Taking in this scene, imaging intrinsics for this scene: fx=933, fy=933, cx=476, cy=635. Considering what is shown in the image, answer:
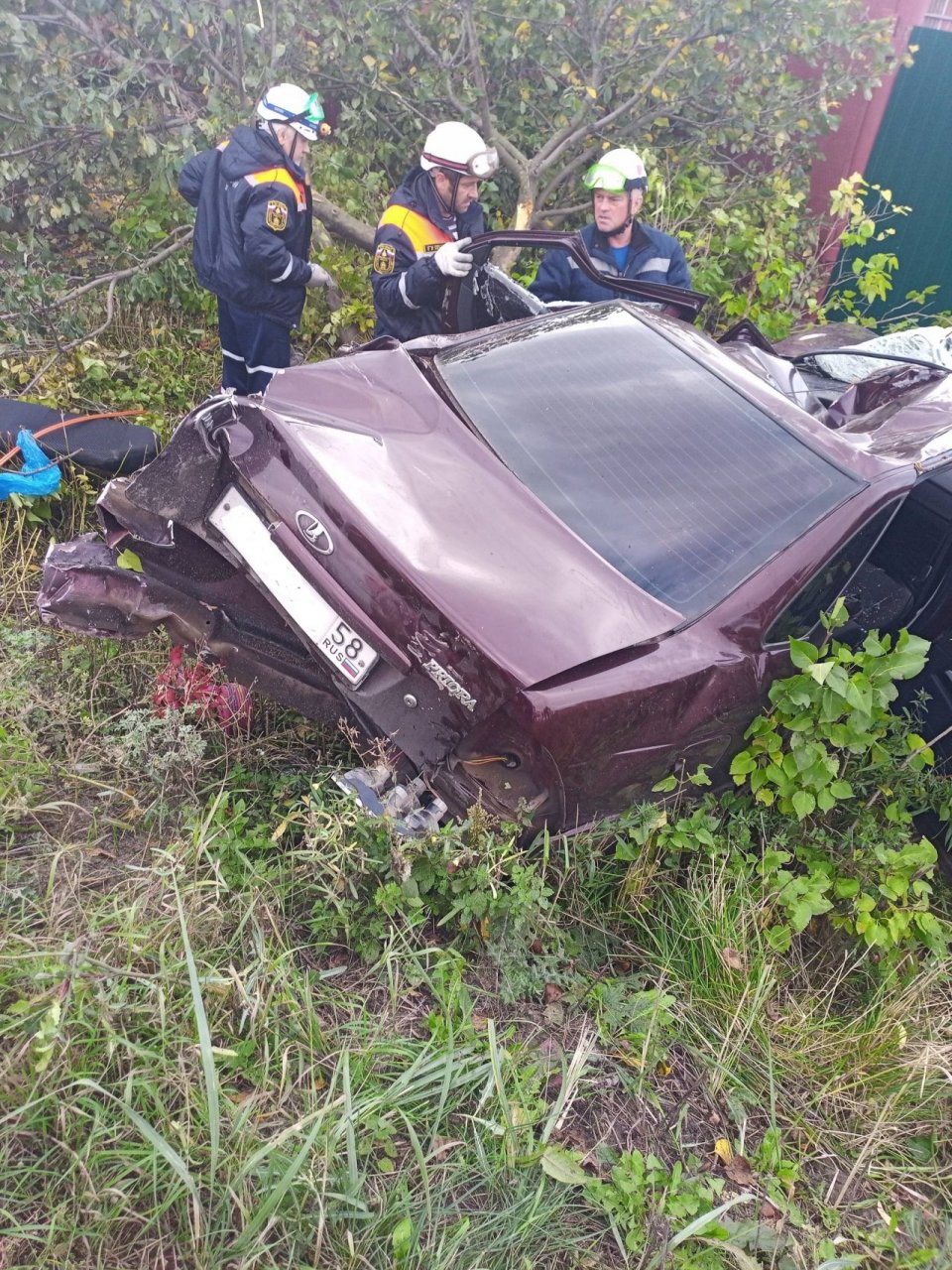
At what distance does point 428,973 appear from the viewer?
2273 millimetres

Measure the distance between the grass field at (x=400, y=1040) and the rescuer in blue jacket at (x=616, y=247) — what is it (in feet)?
8.56

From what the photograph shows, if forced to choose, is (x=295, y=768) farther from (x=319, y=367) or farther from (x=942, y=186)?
(x=942, y=186)

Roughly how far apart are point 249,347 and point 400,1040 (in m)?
3.42

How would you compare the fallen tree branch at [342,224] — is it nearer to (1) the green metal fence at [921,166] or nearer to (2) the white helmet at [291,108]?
(2) the white helmet at [291,108]

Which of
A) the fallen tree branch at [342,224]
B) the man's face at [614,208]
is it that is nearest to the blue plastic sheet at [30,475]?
the man's face at [614,208]

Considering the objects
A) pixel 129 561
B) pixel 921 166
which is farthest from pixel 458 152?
pixel 921 166

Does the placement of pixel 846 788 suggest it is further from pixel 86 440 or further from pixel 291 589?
pixel 86 440

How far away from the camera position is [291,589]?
2.31m

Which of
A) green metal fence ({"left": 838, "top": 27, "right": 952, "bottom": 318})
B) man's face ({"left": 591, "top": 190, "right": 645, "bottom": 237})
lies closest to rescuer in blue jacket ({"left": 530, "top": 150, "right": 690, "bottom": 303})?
man's face ({"left": 591, "top": 190, "right": 645, "bottom": 237})

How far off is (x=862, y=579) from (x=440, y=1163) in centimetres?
199

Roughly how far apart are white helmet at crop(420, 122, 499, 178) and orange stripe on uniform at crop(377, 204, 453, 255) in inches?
9.2

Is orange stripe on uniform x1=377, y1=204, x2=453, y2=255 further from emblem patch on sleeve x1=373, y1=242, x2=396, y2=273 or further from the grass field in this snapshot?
the grass field

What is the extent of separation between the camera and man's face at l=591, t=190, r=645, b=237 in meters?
4.33

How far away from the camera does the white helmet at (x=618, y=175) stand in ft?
14.1
